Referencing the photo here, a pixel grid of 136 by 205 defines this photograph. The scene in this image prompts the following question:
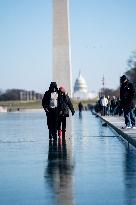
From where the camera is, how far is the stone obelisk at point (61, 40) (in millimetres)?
28656

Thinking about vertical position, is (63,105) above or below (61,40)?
below

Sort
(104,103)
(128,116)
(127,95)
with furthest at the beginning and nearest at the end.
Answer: (104,103)
(128,116)
(127,95)

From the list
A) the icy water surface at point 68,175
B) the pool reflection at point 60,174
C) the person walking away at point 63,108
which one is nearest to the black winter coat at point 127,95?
the person walking away at point 63,108

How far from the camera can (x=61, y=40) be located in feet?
95.1

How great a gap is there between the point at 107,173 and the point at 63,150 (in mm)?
4773

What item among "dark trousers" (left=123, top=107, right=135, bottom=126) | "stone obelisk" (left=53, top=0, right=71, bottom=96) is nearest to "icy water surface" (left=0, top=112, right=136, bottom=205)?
"dark trousers" (left=123, top=107, right=135, bottom=126)

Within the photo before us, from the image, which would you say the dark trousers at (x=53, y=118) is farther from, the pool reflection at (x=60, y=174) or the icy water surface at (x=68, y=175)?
the icy water surface at (x=68, y=175)

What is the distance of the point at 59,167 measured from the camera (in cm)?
1023

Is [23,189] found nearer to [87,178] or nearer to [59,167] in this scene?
[87,178]

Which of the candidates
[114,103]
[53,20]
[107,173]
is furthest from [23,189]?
[114,103]

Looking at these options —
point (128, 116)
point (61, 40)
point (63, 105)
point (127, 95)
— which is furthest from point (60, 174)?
point (61, 40)

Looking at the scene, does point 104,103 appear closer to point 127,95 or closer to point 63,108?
point 127,95

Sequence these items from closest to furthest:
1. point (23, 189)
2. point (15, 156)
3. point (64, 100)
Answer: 1. point (23, 189)
2. point (15, 156)
3. point (64, 100)

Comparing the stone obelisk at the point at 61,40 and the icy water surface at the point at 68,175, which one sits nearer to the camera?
the icy water surface at the point at 68,175
